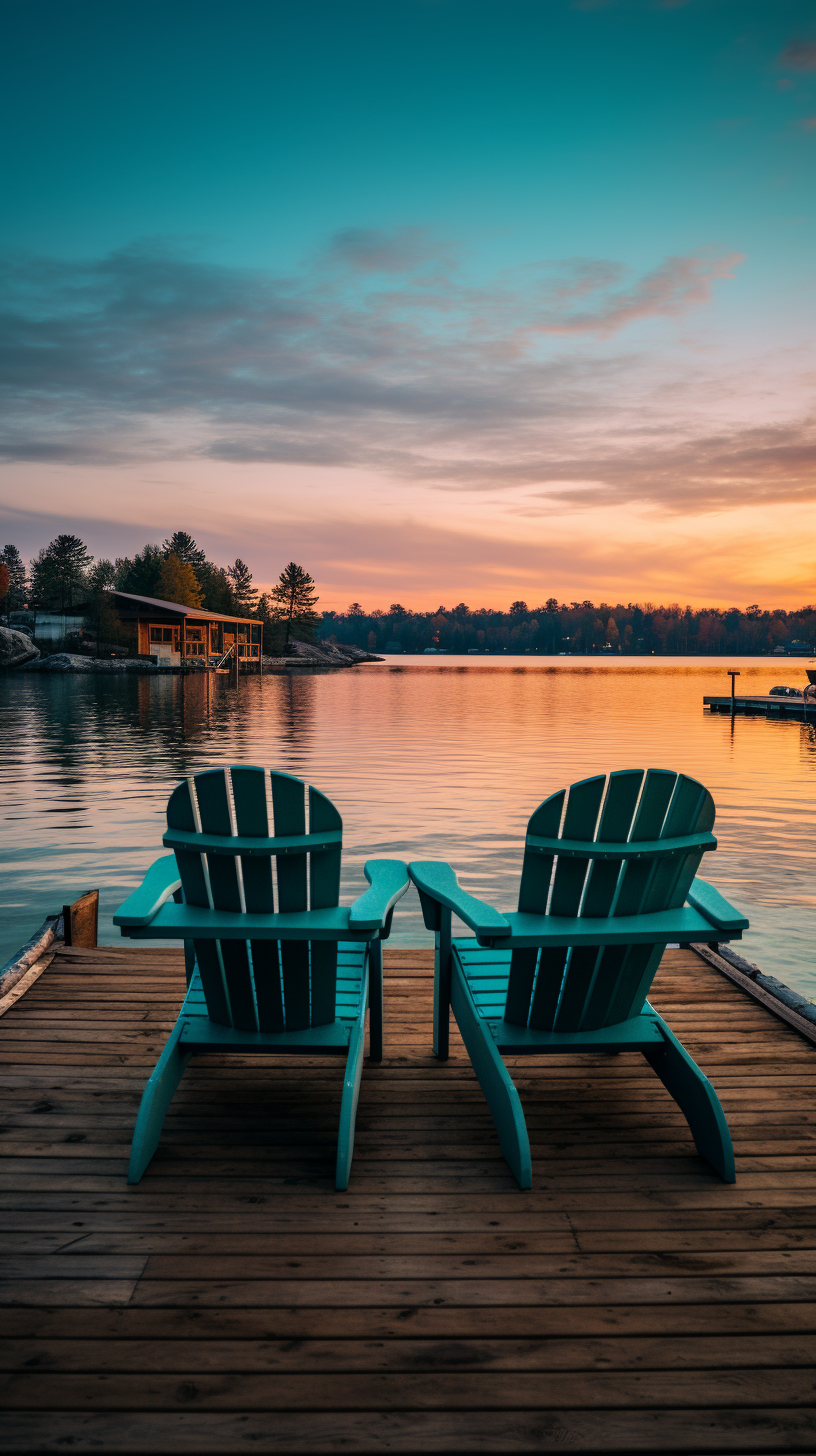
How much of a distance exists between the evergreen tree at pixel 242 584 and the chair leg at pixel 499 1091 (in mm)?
91154

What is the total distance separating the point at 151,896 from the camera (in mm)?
2244

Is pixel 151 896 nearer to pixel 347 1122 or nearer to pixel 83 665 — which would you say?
pixel 347 1122

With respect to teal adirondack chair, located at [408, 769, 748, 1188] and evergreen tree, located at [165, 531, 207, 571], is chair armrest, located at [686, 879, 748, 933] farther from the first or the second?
evergreen tree, located at [165, 531, 207, 571]

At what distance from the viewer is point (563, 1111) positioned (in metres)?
2.60

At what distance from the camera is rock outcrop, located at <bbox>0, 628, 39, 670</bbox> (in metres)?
50.5

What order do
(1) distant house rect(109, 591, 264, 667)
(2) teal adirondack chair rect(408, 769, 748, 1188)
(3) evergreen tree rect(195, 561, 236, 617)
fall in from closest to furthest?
1. (2) teal adirondack chair rect(408, 769, 748, 1188)
2. (1) distant house rect(109, 591, 264, 667)
3. (3) evergreen tree rect(195, 561, 236, 617)

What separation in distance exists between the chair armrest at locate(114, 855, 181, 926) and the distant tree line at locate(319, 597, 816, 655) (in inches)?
5161

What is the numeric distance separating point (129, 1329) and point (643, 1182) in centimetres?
136

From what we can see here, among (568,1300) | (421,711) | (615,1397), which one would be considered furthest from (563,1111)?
(421,711)

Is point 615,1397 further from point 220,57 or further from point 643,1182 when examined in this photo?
point 220,57

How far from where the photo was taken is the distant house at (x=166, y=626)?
50094mm

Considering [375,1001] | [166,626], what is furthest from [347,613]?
[375,1001]

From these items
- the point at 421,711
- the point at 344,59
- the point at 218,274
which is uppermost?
the point at 218,274

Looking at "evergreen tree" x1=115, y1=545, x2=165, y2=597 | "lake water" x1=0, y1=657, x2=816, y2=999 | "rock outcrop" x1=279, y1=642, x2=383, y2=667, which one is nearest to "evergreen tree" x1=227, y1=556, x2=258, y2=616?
"rock outcrop" x1=279, y1=642, x2=383, y2=667
